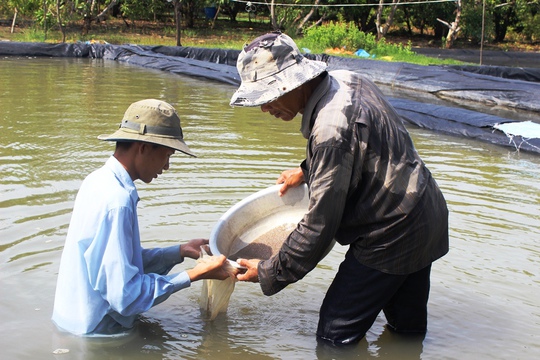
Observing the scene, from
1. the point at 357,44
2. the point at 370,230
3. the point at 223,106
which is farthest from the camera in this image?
the point at 357,44

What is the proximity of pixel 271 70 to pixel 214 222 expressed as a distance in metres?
2.77

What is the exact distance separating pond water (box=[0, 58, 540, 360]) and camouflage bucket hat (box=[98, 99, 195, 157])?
98 centimetres

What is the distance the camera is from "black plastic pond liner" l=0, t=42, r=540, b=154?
9664mm

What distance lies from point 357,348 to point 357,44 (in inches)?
693

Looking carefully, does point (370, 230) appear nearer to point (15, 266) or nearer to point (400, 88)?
point (15, 266)

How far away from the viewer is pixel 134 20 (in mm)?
28969

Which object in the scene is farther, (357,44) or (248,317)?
(357,44)

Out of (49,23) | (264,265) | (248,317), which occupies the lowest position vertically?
(248,317)

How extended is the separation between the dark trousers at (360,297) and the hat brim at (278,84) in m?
0.80

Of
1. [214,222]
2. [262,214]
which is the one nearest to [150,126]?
[262,214]

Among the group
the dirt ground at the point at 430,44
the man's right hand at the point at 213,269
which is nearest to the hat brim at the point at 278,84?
the man's right hand at the point at 213,269

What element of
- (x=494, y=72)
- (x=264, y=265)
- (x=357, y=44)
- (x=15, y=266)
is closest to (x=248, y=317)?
(x=264, y=265)

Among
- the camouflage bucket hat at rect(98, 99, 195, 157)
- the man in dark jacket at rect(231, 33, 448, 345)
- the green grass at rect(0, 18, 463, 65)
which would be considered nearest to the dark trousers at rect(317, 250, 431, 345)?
the man in dark jacket at rect(231, 33, 448, 345)

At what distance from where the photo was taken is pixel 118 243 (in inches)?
111
